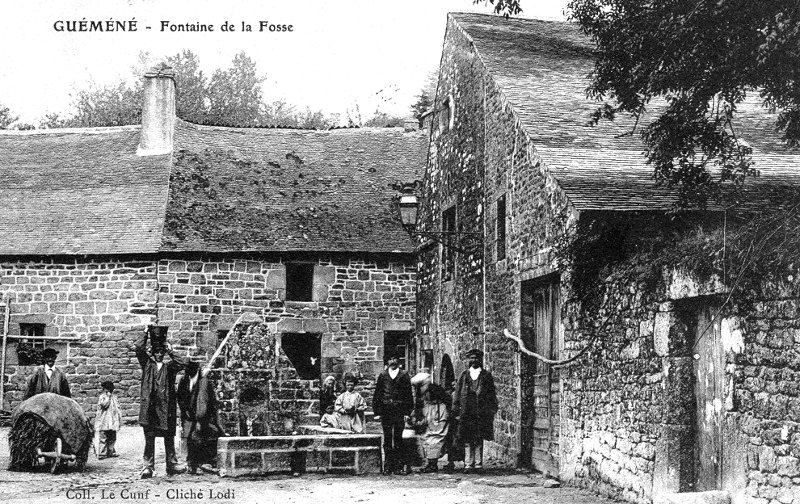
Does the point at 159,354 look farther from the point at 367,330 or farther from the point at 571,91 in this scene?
the point at 367,330

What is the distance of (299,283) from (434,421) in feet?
29.2

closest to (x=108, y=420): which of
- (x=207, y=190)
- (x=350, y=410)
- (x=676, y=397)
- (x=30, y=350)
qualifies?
(x=350, y=410)

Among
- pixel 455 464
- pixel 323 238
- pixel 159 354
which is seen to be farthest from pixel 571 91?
pixel 323 238

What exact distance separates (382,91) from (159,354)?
28496mm

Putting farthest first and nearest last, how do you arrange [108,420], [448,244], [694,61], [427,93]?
[427,93]
[448,244]
[108,420]
[694,61]

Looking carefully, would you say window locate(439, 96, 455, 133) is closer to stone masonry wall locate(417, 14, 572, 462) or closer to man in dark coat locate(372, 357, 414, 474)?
stone masonry wall locate(417, 14, 572, 462)

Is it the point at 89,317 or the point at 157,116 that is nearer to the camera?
the point at 89,317

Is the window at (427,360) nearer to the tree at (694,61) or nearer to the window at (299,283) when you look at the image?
the window at (299,283)

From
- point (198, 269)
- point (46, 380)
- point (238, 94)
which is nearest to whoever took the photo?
point (46, 380)

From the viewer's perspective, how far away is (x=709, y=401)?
27.6 feet

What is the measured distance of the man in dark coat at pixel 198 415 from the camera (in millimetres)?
12016

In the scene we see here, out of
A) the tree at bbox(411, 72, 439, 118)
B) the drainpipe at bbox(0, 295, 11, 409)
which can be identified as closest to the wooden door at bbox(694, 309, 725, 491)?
the drainpipe at bbox(0, 295, 11, 409)

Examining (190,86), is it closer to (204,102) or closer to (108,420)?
(204,102)

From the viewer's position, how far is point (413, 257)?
20.9 m
